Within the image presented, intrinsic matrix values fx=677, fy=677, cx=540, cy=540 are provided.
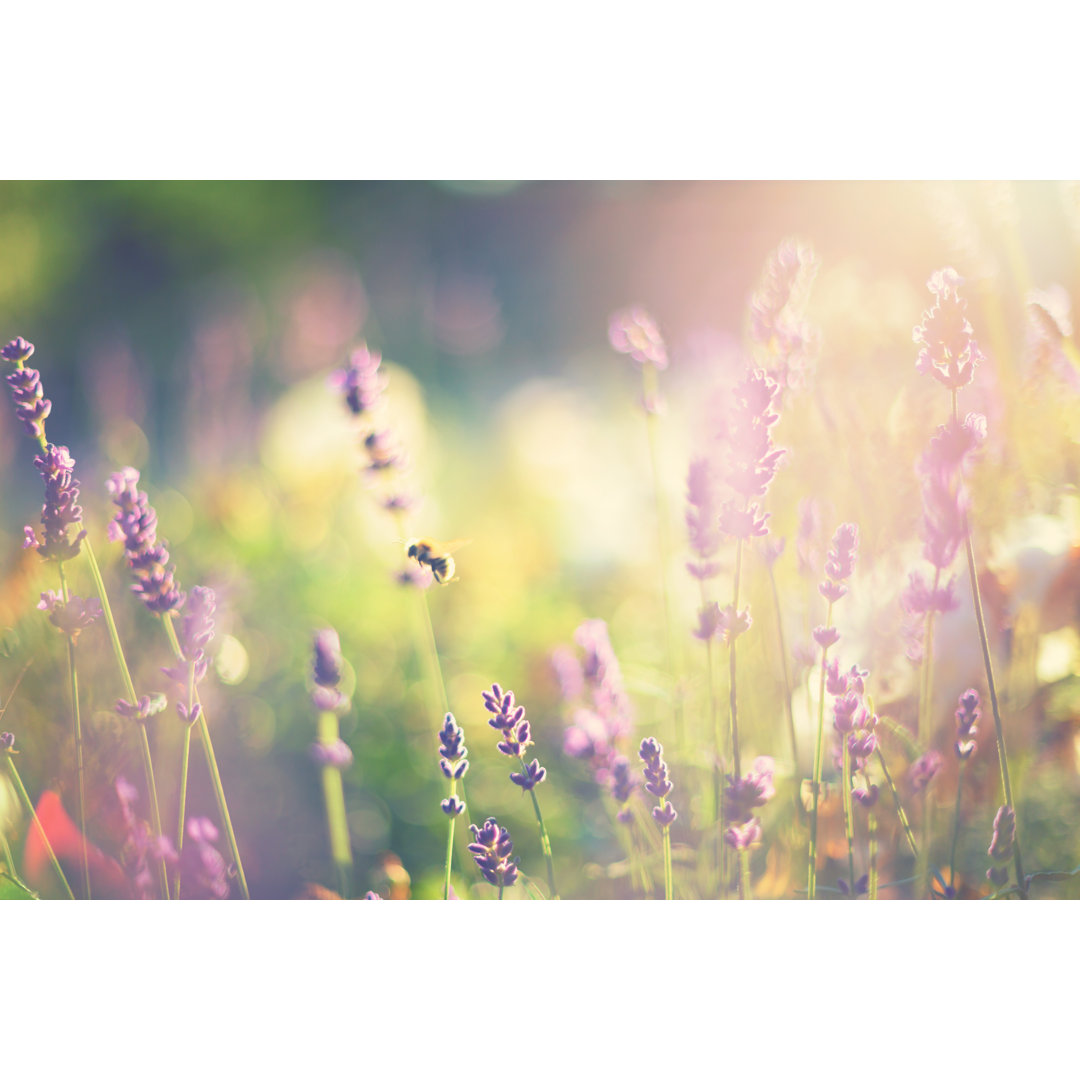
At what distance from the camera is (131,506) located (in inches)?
41.7

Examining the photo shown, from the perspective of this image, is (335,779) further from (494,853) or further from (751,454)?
(751,454)

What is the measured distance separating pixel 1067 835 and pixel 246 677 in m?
1.45

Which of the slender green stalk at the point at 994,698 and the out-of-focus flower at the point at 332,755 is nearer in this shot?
the slender green stalk at the point at 994,698

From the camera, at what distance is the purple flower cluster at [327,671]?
3.68 ft

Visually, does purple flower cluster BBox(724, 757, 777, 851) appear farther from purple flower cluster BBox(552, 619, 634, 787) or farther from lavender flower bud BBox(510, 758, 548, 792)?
lavender flower bud BBox(510, 758, 548, 792)

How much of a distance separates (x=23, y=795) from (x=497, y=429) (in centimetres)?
105

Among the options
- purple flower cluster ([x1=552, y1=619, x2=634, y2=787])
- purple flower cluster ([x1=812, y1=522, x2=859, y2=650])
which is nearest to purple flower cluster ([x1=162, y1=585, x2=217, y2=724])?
purple flower cluster ([x1=552, y1=619, x2=634, y2=787])

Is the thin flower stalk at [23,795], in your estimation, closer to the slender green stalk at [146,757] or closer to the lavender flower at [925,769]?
the slender green stalk at [146,757]

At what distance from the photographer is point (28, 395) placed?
110 centimetres

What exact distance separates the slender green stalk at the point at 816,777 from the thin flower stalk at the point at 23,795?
4.21ft

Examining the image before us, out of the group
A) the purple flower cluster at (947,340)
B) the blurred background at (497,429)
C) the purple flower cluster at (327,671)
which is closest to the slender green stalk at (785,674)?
the blurred background at (497,429)

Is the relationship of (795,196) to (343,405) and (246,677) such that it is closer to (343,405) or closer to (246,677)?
(343,405)

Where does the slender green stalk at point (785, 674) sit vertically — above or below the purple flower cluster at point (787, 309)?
below
